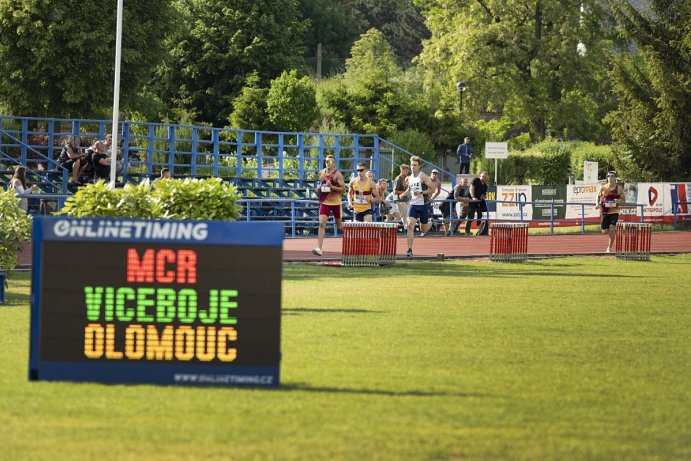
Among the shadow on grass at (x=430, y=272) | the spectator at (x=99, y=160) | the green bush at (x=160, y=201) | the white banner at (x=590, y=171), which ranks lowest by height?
the shadow on grass at (x=430, y=272)

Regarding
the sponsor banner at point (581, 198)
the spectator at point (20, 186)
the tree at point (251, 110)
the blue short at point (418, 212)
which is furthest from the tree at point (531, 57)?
the spectator at point (20, 186)

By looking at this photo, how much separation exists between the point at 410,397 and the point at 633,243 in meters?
22.0

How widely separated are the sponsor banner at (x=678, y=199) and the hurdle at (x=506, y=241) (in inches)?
699

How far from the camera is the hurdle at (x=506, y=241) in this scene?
1163 inches

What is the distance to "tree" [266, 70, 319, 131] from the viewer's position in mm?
65562

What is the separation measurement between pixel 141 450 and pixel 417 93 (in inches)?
2744

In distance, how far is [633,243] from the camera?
103ft

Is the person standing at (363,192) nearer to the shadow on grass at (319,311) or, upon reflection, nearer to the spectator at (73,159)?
the spectator at (73,159)

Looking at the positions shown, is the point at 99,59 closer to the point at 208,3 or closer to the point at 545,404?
the point at 208,3

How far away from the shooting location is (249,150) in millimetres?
67250

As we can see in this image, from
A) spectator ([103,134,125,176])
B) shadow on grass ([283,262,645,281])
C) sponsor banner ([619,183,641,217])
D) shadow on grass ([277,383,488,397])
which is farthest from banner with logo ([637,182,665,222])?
shadow on grass ([277,383,488,397])

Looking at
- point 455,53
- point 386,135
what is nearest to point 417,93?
point 455,53

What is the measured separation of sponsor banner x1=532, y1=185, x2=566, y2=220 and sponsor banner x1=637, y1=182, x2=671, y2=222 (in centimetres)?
269

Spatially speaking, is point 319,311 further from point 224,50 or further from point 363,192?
point 224,50
